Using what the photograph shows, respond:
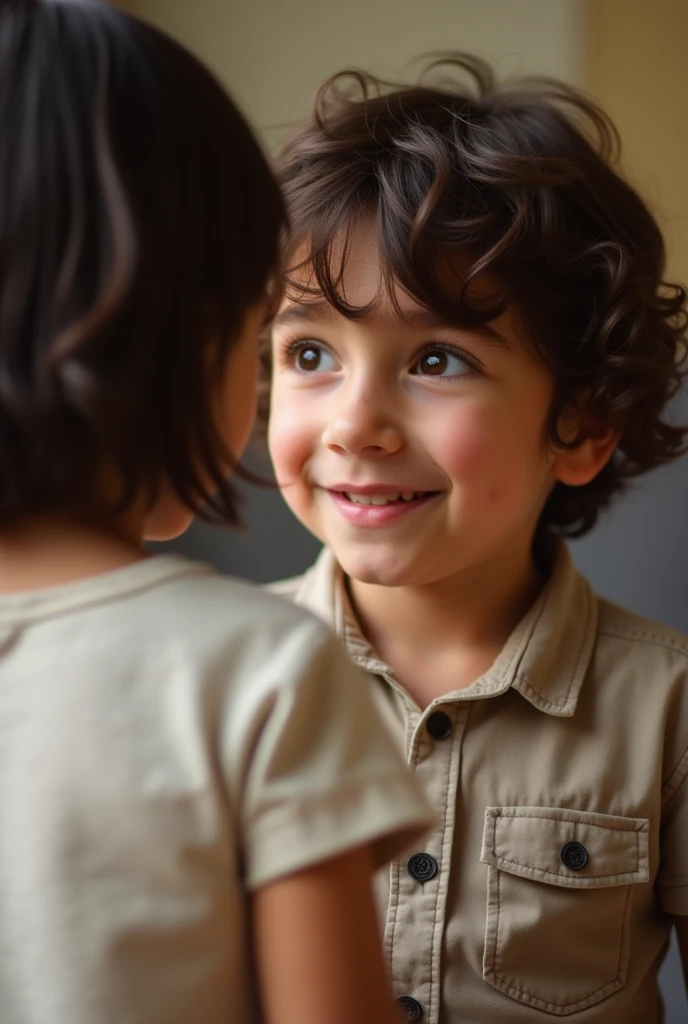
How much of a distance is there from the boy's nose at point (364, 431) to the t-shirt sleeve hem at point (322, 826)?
380mm

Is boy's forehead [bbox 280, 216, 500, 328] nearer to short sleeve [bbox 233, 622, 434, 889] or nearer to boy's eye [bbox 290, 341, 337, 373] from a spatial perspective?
boy's eye [bbox 290, 341, 337, 373]

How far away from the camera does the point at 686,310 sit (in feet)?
3.43

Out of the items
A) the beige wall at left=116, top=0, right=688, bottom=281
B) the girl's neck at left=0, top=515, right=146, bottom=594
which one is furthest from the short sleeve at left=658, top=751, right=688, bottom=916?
the beige wall at left=116, top=0, right=688, bottom=281

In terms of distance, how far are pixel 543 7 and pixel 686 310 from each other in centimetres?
55

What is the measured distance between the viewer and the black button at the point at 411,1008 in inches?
32.7

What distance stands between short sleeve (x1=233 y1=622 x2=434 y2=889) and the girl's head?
0.10 m

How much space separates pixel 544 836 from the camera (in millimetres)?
843

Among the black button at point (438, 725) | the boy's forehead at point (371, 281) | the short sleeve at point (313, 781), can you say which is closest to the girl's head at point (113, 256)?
the short sleeve at point (313, 781)

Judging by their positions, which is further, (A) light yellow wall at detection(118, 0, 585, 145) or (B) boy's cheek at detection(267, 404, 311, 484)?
(A) light yellow wall at detection(118, 0, 585, 145)

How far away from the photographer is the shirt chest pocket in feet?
2.73

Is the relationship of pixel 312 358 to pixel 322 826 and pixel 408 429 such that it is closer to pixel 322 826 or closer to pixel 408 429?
pixel 408 429

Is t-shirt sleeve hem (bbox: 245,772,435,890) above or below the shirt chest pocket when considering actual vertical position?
above

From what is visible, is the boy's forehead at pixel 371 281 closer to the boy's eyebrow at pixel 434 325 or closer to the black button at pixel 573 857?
the boy's eyebrow at pixel 434 325

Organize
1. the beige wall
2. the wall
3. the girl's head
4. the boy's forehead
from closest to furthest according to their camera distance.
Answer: the girl's head, the boy's forehead, the wall, the beige wall
